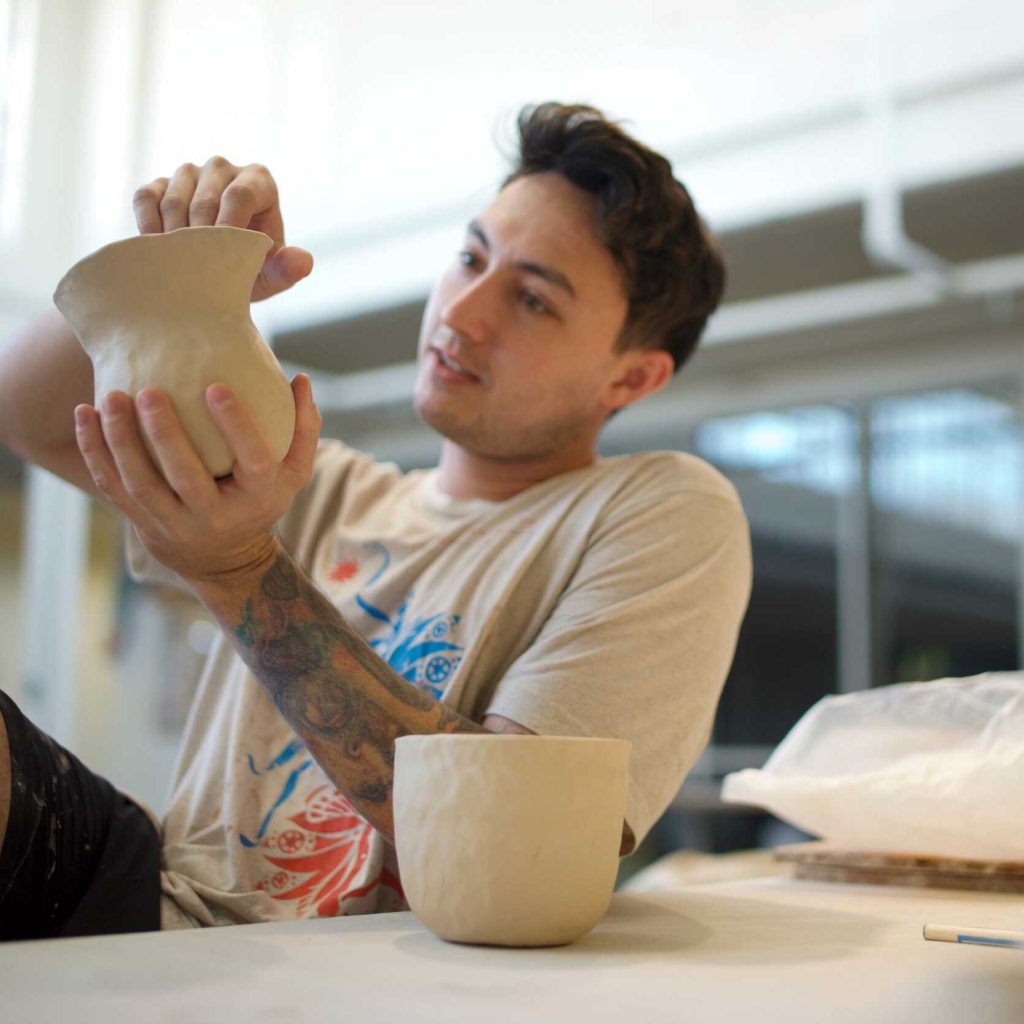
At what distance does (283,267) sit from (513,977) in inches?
19.4

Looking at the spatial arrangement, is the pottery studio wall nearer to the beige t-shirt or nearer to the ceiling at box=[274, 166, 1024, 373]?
the ceiling at box=[274, 166, 1024, 373]

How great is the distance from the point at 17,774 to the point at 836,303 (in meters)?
3.73

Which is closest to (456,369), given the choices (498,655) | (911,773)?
(498,655)

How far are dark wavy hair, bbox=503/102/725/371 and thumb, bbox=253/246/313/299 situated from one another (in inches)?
20.0

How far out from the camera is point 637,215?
1256mm

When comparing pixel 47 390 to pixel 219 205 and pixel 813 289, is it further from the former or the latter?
pixel 813 289

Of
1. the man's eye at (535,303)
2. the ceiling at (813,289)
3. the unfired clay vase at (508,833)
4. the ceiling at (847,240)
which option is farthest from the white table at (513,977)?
the ceiling at (847,240)

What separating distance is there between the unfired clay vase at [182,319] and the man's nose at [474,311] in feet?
1.58

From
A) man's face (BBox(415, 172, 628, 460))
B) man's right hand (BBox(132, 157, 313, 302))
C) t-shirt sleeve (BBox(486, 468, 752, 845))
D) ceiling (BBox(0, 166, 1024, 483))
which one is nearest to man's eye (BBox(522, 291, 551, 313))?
man's face (BBox(415, 172, 628, 460))

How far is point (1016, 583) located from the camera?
14.5 feet

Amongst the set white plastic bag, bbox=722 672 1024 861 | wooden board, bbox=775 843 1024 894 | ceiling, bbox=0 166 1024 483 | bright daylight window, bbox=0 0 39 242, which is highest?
bright daylight window, bbox=0 0 39 242

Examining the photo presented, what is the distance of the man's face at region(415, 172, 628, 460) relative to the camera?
3.92 feet

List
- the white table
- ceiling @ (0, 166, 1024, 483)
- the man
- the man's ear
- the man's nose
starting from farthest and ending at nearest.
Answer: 1. ceiling @ (0, 166, 1024, 483)
2. the man's ear
3. the man's nose
4. the man
5. the white table

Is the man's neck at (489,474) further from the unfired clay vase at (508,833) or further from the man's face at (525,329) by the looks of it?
the unfired clay vase at (508,833)
